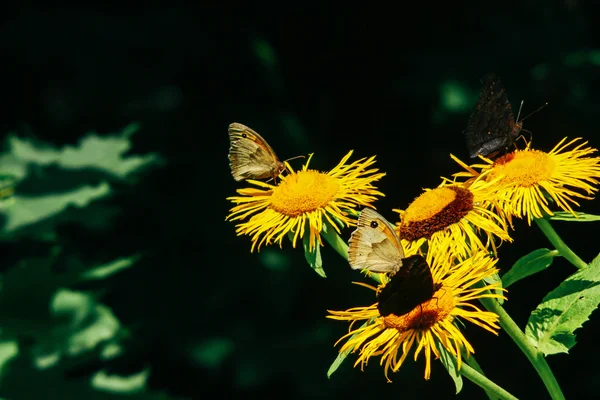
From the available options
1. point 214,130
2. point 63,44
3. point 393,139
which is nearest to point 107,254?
point 214,130

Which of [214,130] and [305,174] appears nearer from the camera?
[305,174]

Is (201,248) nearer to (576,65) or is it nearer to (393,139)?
(393,139)

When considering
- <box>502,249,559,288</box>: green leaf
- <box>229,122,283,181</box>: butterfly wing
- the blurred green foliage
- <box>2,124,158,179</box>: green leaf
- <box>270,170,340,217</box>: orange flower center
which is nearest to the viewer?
<box>502,249,559,288</box>: green leaf

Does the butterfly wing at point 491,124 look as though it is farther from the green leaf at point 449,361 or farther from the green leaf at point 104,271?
the green leaf at point 104,271

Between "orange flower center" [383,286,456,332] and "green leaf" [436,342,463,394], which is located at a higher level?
"orange flower center" [383,286,456,332]

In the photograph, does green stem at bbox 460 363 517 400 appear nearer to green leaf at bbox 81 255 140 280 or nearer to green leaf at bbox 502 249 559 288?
green leaf at bbox 502 249 559 288

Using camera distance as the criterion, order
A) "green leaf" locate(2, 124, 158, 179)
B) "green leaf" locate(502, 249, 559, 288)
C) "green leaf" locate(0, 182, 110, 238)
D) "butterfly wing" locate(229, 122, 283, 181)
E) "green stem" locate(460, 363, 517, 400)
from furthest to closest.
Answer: "green leaf" locate(2, 124, 158, 179) < "green leaf" locate(0, 182, 110, 238) < "butterfly wing" locate(229, 122, 283, 181) < "green leaf" locate(502, 249, 559, 288) < "green stem" locate(460, 363, 517, 400)

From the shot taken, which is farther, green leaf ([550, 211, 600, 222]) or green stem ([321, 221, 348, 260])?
green stem ([321, 221, 348, 260])

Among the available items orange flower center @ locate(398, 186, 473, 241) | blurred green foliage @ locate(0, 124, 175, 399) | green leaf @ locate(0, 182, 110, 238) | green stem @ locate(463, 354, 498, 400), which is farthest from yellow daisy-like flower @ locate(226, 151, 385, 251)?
green leaf @ locate(0, 182, 110, 238)
